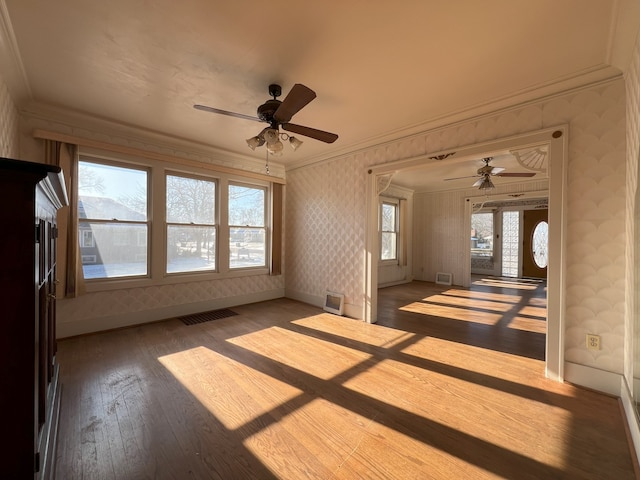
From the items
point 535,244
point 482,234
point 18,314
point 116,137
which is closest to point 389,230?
point 482,234

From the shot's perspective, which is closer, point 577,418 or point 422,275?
point 577,418

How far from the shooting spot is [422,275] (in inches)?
294

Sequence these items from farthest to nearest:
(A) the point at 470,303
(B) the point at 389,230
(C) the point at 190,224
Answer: (B) the point at 389,230
(A) the point at 470,303
(C) the point at 190,224

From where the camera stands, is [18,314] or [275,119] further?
[275,119]

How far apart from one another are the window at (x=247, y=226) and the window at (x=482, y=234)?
6.98m

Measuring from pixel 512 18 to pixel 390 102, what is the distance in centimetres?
119

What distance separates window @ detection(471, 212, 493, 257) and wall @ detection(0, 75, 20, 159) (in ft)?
32.4

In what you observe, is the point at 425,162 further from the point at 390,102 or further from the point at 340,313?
the point at 340,313

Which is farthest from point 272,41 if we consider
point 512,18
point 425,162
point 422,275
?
point 422,275

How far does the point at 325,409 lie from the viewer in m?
1.90

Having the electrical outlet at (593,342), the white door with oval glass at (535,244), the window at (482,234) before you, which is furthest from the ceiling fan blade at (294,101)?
the white door with oval glass at (535,244)

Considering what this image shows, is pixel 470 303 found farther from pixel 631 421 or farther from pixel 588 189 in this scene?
pixel 631 421

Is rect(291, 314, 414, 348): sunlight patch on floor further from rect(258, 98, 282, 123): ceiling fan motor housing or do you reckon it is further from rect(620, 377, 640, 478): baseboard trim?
rect(258, 98, 282, 123): ceiling fan motor housing

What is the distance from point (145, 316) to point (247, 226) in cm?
206
